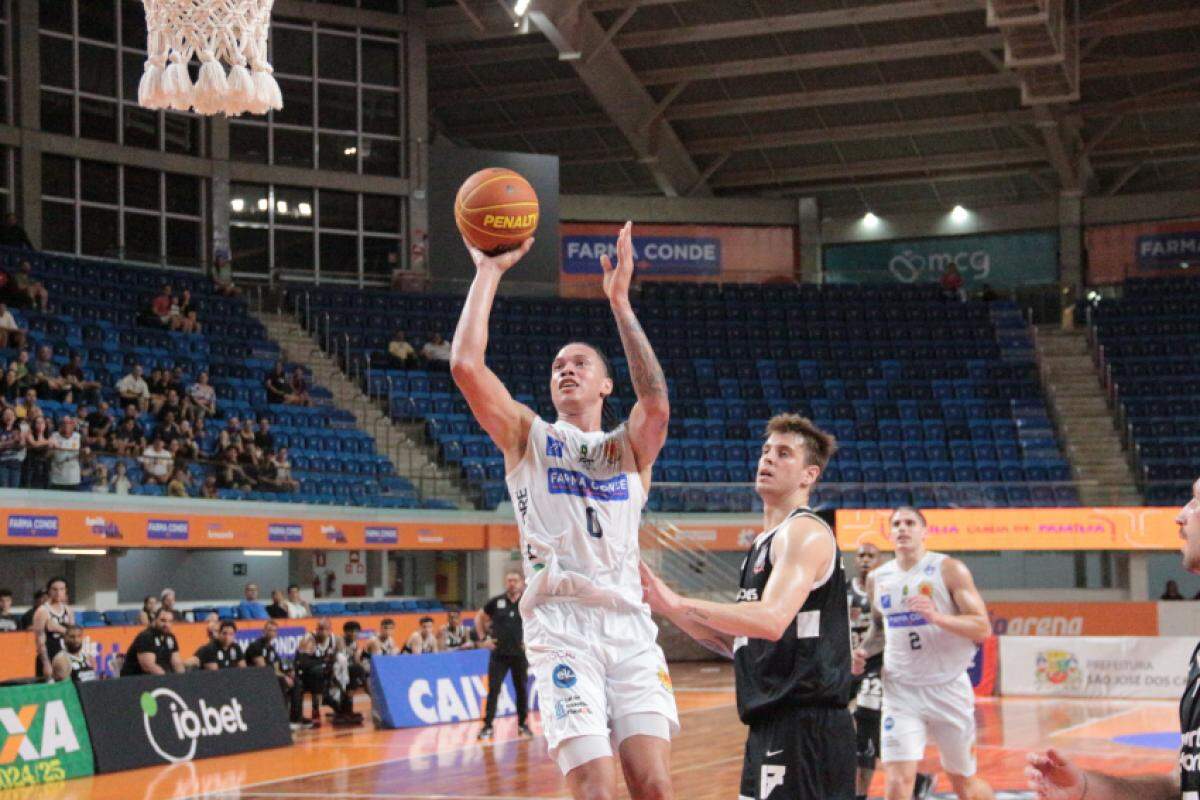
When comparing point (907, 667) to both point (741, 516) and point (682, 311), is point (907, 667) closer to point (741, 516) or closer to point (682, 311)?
point (741, 516)

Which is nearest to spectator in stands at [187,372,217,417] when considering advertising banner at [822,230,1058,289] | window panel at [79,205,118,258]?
window panel at [79,205,118,258]

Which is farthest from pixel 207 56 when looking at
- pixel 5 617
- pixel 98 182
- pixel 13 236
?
pixel 98 182

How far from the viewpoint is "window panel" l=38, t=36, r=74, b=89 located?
28.3m

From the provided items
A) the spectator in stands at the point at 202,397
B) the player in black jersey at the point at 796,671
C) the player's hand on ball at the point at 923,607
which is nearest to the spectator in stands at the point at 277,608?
the spectator in stands at the point at 202,397

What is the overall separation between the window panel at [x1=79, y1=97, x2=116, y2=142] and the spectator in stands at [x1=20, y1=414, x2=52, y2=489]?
11.8 meters

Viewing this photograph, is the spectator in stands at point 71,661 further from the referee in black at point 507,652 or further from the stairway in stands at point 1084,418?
the stairway in stands at point 1084,418

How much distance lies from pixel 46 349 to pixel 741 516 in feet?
36.3

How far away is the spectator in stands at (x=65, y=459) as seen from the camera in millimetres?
18484

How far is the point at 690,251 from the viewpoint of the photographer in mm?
38094

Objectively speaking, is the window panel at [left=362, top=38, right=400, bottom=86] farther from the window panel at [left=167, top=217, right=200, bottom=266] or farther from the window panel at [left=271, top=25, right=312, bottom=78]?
the window panel at [left=167, top=217, right=200, bottom=266]

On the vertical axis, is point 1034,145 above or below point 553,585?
above

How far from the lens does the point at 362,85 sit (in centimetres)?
3244

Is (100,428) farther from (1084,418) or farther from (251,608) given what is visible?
(1084,418)

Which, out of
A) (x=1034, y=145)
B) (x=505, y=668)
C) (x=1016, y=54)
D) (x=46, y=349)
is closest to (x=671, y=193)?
(x=1034, y=145)
